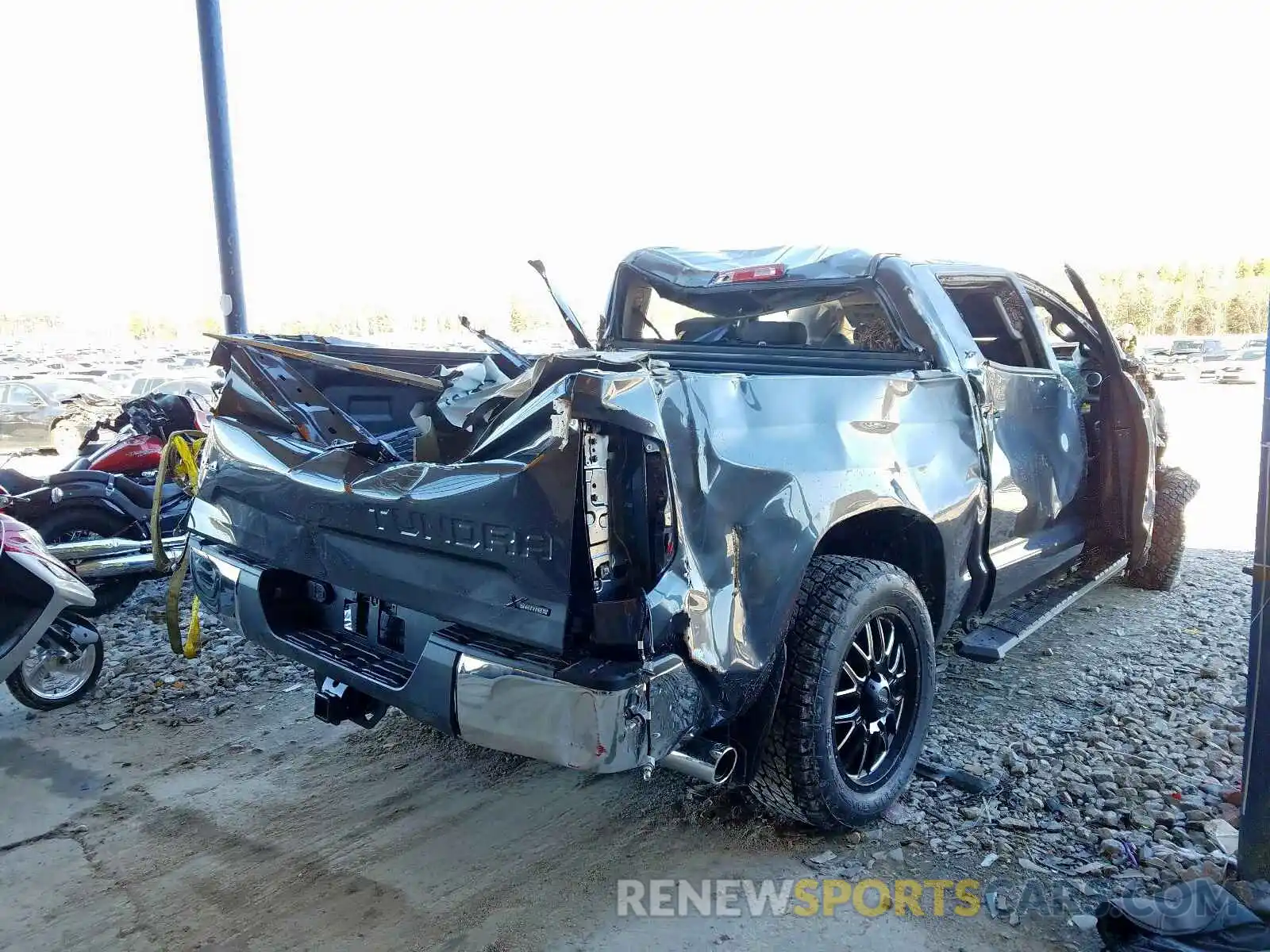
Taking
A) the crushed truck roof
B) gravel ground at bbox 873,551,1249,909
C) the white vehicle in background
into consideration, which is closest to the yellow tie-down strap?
the crushed truck roof

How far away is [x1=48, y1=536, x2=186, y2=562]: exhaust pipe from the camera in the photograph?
4934mm

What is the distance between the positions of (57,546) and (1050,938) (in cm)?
508

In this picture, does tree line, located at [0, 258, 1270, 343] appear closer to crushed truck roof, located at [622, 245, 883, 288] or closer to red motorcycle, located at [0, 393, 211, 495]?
red motorcycle, located at [0, 393, 211, 495]

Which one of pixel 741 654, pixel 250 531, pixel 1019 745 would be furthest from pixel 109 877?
pixel 1019 745

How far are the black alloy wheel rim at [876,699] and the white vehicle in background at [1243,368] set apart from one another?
28.6m

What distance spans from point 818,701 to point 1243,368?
102ft

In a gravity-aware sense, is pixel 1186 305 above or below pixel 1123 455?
above

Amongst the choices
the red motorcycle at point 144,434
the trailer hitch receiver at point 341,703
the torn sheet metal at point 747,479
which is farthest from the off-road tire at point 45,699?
the torn sheet metal at point 747,479

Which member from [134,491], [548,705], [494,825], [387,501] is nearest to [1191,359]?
[134,491]

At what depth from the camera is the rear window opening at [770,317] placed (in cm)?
398

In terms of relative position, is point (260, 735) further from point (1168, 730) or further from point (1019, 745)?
point (1168, 730)

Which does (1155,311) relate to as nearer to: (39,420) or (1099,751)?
(39,420)

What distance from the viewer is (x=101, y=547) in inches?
199

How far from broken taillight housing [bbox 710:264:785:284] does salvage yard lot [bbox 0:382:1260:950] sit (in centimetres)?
209
